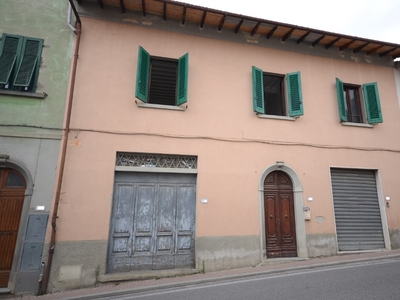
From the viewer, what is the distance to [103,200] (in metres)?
6.15

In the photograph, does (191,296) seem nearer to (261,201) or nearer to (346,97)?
(261,201)

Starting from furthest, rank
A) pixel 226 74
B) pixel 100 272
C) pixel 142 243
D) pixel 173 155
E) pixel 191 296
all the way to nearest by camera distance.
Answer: pixel 226 74 < pixel 173 155 < pixel 142 243 < pixel 100 272 < pixel 191 296

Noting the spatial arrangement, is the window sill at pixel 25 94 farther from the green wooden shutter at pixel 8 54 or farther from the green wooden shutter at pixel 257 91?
the green wooden shutter at pixel 257 91

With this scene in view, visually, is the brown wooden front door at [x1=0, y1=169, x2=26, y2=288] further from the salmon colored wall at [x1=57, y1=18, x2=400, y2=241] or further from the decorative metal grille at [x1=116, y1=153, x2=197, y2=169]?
the decorative metal grille at [x1=116, y1=153, x2=197, y2=169]

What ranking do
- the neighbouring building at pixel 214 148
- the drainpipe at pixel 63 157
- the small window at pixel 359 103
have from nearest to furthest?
1. the drainpipe at pixel 63 157
2. the neighbouring building at pixel 214 148
3. the small window at pixel 359 103

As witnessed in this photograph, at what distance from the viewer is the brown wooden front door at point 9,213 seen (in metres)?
5.56

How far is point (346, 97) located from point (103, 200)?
8915 mm

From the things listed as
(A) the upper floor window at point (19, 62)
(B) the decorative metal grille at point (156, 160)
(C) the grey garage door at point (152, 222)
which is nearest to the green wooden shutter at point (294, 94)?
(B) the decorative metal grille at point (156, 160)

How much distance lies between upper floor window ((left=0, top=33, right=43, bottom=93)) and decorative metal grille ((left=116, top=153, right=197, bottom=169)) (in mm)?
2943

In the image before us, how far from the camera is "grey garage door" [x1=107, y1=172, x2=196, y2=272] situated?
246 inches

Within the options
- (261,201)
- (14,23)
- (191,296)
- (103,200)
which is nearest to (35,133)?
(103,200)

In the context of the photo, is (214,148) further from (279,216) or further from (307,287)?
(307,287)

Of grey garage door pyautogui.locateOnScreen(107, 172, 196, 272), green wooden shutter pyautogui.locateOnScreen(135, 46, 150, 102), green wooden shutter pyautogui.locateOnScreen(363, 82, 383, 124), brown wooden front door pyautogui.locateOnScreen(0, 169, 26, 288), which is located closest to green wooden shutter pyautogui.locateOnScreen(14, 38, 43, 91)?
brown wooden front door pyautogui.locateOnScreen(0, 169, 26, 288)

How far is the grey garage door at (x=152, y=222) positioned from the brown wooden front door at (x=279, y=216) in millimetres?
2297
